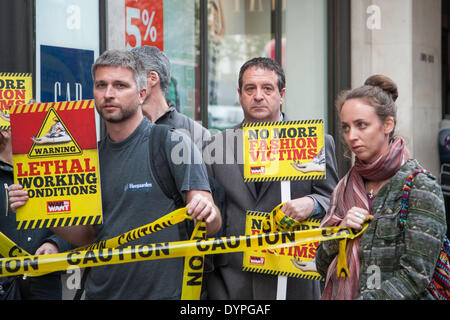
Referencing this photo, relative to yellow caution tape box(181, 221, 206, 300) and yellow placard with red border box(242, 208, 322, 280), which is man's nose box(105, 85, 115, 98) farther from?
yellow placard with red border box(242, 208, 322, 280)

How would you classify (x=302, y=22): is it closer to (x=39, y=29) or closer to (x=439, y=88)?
(x=439, y=88)

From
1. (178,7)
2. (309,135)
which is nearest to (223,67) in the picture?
(178,7)

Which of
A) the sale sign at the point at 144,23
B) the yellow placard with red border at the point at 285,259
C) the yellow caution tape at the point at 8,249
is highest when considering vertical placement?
the sale sign at the point at 144,23

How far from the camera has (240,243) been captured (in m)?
3.60

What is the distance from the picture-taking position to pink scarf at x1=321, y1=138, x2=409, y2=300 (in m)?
3.31

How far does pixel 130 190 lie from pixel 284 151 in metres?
0.95

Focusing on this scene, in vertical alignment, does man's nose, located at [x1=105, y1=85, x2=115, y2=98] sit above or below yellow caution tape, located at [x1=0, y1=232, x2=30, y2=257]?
above

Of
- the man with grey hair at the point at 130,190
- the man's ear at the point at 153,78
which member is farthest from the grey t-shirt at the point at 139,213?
the man's ear at the point at 153,78

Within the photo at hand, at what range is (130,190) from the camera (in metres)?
3.62

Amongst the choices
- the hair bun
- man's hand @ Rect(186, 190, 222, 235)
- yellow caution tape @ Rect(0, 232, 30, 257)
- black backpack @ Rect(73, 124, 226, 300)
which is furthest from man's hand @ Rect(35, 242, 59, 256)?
the hair bun

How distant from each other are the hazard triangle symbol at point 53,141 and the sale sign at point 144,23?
3.79m

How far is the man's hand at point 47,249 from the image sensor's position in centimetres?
414

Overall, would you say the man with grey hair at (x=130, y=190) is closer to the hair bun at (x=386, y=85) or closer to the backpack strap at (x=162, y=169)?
the backpack strap at (x=162, y=169)

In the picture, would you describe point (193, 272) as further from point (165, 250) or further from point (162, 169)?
point (162, 169)
